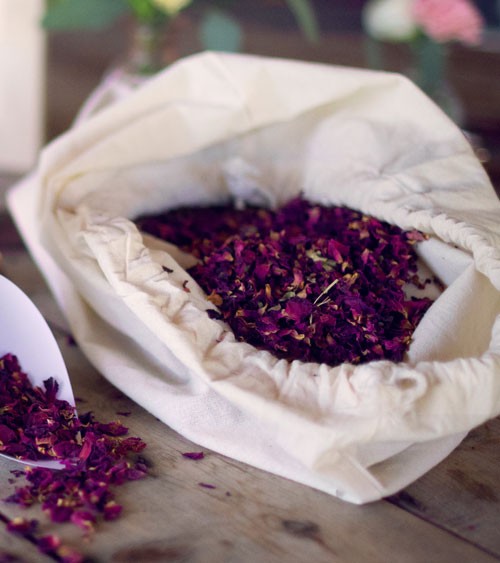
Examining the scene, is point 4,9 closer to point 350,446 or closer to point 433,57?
point 433,57

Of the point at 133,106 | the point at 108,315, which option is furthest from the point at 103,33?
the point at 108,315

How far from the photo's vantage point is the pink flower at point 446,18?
1.55 metres

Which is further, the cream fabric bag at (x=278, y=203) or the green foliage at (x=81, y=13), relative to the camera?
the green foliage at (x=81, y=13)

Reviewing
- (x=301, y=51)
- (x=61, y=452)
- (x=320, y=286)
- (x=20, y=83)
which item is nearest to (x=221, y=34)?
(x=20, y=83)

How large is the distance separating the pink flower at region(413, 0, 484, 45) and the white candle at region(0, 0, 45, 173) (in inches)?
28.2

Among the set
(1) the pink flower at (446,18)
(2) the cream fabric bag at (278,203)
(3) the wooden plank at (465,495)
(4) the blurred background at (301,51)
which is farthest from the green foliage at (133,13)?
(3) the wooden plank at (465,495)

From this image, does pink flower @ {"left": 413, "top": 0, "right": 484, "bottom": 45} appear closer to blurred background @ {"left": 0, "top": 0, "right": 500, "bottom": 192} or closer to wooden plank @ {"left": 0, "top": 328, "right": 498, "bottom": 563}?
blurred background @ {"left": 0, "top": 0, "right": 500, "bottom": 192}

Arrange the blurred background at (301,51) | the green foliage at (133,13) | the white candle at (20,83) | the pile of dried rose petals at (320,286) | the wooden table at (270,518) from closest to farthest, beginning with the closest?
the wooden table at (270,518)
the pile of dried rose petals at (320,286)
the green foliage at (133,13)
the white candle at (20,83)
the blurred background at (301,51)

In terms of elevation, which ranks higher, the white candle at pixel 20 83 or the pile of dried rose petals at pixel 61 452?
the white candle at pixel 20 83

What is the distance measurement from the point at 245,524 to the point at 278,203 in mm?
523

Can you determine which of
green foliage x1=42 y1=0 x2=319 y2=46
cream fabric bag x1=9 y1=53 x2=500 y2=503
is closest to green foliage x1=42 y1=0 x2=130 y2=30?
green foliage x1=42 y1=0 x2=319 y2=46

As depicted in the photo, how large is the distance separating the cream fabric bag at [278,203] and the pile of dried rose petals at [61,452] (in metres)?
0.07

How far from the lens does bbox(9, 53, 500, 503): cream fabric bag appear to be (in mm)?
701

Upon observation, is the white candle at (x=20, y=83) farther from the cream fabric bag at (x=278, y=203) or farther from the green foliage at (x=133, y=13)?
the cream fabric bag at (x=278, y=203)
